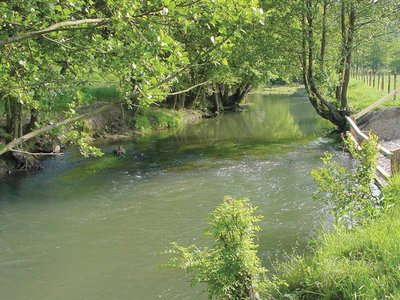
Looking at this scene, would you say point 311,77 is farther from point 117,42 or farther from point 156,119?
point 117,42

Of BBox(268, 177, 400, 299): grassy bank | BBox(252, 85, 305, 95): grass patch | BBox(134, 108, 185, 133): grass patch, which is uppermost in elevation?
BBox(268, 177, 400, 299): grassy bank

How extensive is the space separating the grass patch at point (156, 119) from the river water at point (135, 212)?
20.5 ft

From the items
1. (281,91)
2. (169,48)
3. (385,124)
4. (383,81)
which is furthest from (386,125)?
(281,91)

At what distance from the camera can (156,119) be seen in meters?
31.2

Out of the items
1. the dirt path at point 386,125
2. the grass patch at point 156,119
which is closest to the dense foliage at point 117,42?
the dirt path at point 386,125

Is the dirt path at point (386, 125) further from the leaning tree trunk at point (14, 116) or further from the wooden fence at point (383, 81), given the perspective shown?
the leaning tree trunk at point (14, 116)

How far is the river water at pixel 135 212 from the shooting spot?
330 inches

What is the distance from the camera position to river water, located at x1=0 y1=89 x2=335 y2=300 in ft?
27.5

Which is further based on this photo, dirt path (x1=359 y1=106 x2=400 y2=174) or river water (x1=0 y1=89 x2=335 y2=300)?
dirt path (x1=359 y1=106 x2=400 y2=174)

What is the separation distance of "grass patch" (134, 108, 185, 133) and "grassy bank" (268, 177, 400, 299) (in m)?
22.8

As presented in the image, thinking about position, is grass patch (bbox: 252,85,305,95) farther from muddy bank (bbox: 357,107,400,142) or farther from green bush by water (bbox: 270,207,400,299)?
green bush by water (bbox: 270,207,400,299)

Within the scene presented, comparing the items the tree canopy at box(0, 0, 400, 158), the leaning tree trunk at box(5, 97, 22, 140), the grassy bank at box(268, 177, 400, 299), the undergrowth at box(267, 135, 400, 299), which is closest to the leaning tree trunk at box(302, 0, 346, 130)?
the tree canopy at box(0, 0, 400, 158)

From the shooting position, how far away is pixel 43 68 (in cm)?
699

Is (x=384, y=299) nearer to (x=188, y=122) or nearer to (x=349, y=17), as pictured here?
(x=349, y=17)
